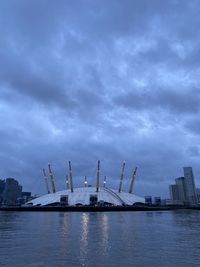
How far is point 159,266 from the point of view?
22109mm

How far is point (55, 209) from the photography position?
195 m

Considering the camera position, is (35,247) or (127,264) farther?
(35,247)

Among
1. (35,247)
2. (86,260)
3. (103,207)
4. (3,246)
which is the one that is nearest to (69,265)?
(86,260)

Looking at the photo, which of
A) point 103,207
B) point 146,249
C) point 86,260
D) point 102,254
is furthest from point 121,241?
point 103,207

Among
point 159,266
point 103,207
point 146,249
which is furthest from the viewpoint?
point 103,207

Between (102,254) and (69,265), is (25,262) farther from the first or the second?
(102,254)

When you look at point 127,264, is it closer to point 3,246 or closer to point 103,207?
point 3,246

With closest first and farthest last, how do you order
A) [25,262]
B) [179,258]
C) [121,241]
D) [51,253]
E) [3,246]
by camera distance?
[25,262] → [179,258] → [51,253] → [3,246] → [121,241]

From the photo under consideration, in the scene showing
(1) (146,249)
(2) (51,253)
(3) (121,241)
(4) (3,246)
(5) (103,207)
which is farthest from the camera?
(5) (103,207)

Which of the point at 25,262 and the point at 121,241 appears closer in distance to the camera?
the point at 25,262

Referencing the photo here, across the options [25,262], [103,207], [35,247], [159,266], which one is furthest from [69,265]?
[103,207]

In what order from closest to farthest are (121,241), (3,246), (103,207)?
1. (3,246)
2. (121,241)
3. (103,207)

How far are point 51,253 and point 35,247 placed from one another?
15.3 ft

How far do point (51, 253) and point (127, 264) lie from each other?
9106 millimetres
